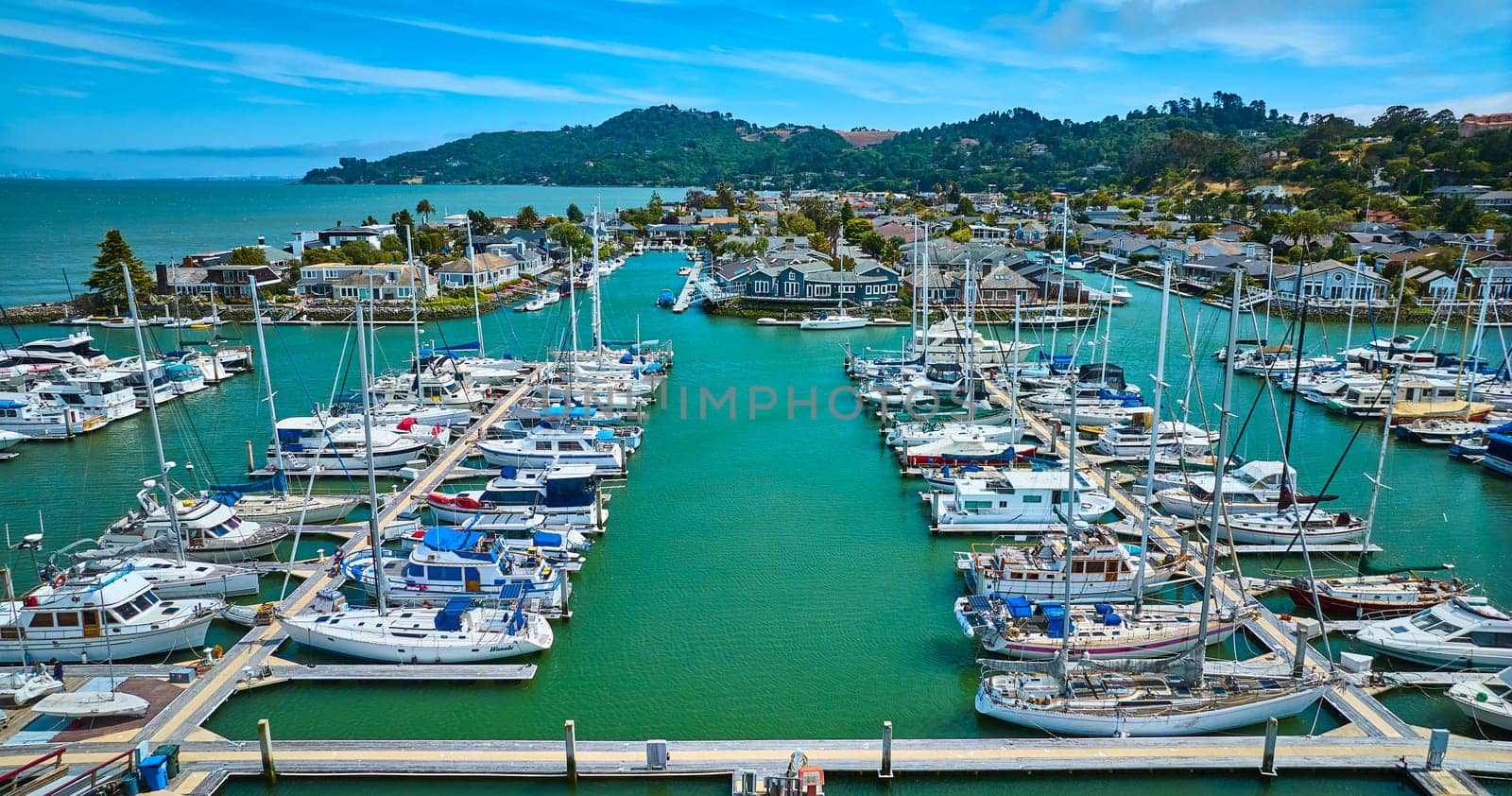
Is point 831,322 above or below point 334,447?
above

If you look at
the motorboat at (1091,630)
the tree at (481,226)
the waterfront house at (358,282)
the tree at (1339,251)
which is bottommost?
the motorboat at (1091,630)

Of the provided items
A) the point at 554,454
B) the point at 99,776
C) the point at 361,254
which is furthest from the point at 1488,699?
the point at 361,254

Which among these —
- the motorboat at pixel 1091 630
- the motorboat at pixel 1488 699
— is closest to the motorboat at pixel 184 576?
the motorboat at pixel 1091 630

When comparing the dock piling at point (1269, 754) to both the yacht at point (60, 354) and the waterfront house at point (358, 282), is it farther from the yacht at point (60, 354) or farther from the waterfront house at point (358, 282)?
the waterfront house at point (358, 282)

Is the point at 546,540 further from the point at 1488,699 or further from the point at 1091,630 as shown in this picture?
the point at 1488,699

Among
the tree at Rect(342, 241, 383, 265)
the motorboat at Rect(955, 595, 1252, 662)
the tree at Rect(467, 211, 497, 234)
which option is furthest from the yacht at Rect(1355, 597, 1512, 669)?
the tree at Rect(467, 211, 497, 234)

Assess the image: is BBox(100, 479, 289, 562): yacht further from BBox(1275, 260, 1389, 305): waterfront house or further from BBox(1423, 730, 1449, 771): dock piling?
BBox(1275, 260, 1389, 305): waterfront house
